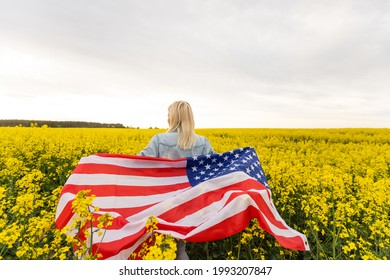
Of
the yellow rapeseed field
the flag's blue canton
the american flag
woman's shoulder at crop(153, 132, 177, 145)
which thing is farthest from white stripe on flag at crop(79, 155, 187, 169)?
the yellow rapeseed field

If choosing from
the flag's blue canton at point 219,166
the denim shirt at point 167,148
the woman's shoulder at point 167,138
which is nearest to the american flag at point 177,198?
the flag's blue canton at point 219,166

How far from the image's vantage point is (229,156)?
4664mm

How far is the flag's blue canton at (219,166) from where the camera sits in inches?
164

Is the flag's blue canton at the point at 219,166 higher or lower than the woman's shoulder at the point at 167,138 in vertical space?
lower

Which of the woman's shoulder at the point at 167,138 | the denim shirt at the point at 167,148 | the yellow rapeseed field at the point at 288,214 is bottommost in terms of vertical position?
the yellow rapeseed field at the point at 288,214

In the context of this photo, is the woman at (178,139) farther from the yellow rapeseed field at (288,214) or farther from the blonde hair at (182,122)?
the yellow rapeseed field at (288,214)

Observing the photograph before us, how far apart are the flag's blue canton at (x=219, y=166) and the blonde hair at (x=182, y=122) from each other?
25 cm

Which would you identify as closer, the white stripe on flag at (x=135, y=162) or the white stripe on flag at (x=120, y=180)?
the white stripe on flag at (x=120, y=180)

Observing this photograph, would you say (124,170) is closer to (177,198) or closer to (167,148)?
(167,148)

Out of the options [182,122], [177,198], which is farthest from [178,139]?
[177,198]

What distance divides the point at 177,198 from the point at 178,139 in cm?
114

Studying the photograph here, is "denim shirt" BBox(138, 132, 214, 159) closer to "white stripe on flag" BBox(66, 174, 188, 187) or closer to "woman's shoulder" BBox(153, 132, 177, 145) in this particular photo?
"woman's shoulder" BBox(153, 132, 177, 145)

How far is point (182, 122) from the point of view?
166 inches

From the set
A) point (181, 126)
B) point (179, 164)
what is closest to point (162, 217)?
point (179, 164)
